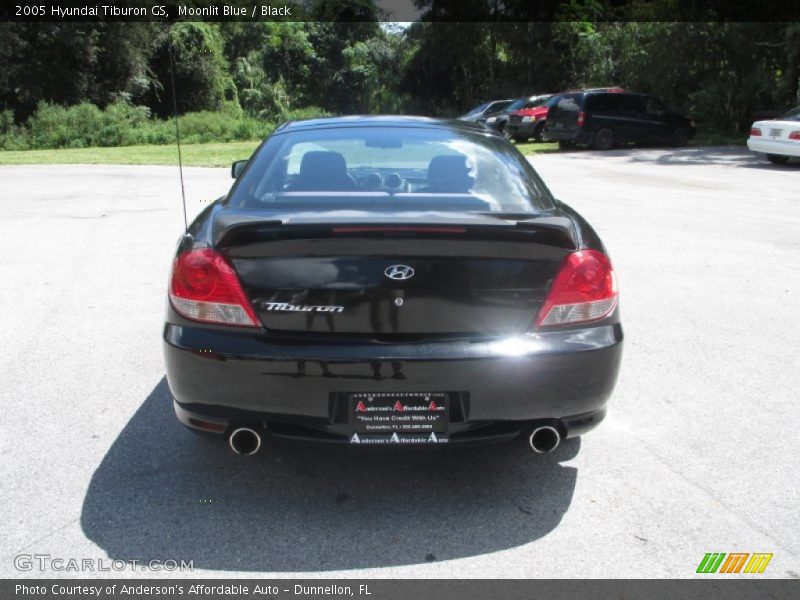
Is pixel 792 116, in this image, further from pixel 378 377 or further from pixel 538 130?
pixel 378 377

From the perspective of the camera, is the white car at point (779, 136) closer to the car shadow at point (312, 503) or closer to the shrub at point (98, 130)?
the car shadow at point (312, 503)

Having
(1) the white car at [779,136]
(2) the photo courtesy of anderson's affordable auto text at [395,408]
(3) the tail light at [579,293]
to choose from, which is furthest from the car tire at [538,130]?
(3) the tail light at [579,293]

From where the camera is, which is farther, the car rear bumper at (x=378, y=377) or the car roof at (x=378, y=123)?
the car roof at (x=378, y=123)

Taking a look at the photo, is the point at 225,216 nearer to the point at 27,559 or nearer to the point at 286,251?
the point at 286,251

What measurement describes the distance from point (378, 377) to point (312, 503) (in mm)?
710

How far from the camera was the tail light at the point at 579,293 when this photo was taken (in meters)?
3.14

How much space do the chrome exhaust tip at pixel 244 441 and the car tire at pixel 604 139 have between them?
22214 mm

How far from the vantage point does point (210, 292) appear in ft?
10.3

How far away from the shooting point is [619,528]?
10.3 ft

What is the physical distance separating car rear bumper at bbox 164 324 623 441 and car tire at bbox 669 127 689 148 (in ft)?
77.0

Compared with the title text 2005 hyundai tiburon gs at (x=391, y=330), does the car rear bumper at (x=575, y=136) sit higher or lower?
lower

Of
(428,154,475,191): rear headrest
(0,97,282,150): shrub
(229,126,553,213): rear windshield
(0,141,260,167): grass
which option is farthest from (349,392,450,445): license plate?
(0,97,282,150): shrub

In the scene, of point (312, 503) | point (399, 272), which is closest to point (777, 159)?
point (399, 272)

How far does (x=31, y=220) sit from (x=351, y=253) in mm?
9595
